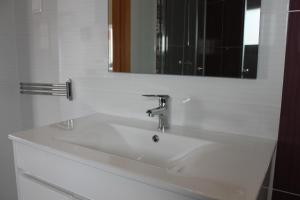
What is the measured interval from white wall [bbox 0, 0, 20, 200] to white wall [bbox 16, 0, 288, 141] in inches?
2.5

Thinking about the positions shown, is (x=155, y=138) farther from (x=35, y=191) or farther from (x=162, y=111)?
(x=35, y=191)

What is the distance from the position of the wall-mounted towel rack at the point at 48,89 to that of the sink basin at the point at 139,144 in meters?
0.47

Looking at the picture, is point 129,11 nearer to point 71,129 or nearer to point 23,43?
point 71,129

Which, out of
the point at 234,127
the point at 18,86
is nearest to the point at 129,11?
the point at 234,127

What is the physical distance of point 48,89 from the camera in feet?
5.59

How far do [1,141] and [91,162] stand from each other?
4.47ft

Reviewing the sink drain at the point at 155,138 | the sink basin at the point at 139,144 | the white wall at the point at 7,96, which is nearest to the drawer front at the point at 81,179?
the sink basin at the point at 139,144

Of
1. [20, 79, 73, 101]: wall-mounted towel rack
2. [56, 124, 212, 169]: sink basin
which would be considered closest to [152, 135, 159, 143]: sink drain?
[56, 124, 212, 169]: sink basin

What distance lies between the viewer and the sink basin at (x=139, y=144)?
1.06 metres

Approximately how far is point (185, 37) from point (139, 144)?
0.52 meters

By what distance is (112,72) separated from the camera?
1421 mm

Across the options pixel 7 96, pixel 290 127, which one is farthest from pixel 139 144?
pixel 7 96

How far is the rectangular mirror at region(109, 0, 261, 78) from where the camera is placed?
1.03 metres


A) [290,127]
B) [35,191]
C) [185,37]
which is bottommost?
[35,191]
